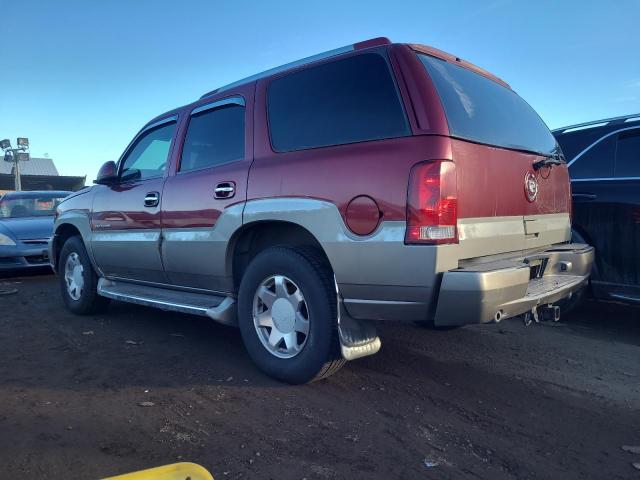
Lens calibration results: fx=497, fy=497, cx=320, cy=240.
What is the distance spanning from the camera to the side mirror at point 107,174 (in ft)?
15.6

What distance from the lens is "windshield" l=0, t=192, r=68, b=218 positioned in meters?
8.83

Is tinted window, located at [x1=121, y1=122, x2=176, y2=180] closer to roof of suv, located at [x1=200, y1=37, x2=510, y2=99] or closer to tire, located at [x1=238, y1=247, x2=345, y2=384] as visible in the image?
roof of suv, located at [x1=200, y1=37, x2=510, y2=99]

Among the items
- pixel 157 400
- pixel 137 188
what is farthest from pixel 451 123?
pixel 137 188

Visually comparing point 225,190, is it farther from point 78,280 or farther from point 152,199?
point 78,280

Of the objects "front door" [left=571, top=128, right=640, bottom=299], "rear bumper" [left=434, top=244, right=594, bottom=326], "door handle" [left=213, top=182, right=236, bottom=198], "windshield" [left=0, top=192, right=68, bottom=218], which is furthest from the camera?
"windshield" [left=0, top=192, right=68, bottom=218]

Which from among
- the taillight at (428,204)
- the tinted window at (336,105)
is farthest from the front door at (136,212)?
the taillight at (428,204)

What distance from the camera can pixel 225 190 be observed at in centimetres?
353

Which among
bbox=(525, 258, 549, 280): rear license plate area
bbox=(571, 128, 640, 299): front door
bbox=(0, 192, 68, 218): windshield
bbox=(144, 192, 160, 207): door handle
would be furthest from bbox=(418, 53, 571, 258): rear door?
bbox=(0, 192, 68, 218): windshield

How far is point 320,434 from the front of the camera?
101 inches

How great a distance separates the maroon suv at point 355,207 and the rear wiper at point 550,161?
0.04ft

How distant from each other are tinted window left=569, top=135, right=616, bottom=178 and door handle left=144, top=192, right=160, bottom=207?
380 centimetres

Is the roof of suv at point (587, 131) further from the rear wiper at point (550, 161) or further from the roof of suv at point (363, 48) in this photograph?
the roof of suv at point (363, 48)

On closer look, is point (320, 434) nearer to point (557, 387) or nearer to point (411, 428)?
point (411, 428)

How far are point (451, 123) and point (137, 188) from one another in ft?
9.60
